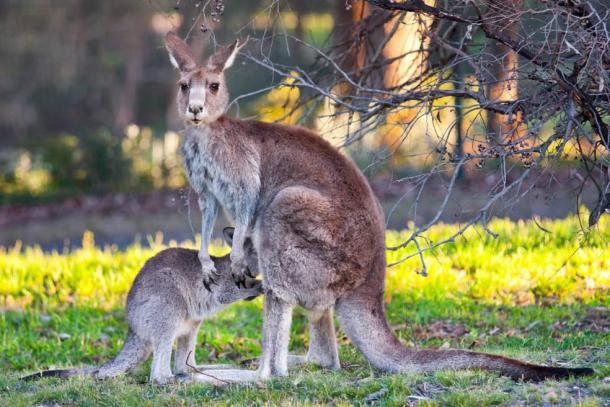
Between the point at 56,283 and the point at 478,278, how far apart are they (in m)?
4.42

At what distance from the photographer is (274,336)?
20.1ft

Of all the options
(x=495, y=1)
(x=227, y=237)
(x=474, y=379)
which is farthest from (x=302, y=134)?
(x=474, y=379)

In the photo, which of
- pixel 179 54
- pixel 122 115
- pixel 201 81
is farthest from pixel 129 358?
pixel 122 115

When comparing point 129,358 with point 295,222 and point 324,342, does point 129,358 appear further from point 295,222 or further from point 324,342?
point 295,222

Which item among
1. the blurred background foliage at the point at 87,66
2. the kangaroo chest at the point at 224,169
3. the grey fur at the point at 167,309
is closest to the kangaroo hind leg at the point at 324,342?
the grey fur at the point at 167,309

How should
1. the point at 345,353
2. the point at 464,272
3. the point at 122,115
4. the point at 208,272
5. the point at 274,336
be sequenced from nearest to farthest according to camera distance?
the point at 274,336 < the point at 208,272 < the point at 345,353 < the point at 464,272 < the point at 122,115

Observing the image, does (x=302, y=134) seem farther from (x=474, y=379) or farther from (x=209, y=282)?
(x=474, y=379)

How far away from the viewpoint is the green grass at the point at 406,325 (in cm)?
555

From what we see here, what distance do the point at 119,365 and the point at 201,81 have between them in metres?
2.14

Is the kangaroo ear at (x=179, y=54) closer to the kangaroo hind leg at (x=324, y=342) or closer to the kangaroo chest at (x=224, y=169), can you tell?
the kangaroo chest at (x=224, y=169)

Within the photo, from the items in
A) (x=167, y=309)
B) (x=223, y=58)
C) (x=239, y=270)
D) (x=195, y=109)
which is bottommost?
(x=167, y=309)

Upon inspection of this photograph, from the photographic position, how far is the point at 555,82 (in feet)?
20.5

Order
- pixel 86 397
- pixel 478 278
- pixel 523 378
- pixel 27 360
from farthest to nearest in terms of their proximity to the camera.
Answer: pixel 478 278
pixel 27 360
pixel 86 397
pixel 523 378

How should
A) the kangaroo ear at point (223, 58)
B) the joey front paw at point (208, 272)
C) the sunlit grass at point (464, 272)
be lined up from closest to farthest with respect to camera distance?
the kangaroo ear at point (223, 58), the joey front paw at point (208, 272), the sunlit grass at point (464, 272)
